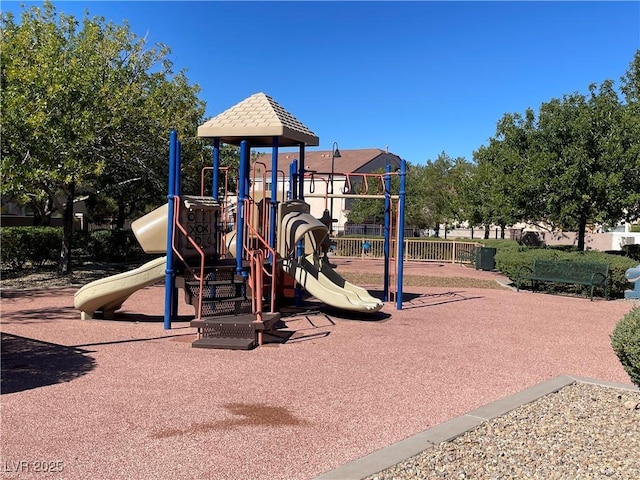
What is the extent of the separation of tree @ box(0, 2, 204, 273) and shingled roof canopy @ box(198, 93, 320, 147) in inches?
151

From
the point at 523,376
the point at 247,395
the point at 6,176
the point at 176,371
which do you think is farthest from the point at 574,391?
the point at 6,176

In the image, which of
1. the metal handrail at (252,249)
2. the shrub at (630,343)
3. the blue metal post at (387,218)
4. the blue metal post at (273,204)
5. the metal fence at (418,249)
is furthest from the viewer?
the metal fence at (418,249)

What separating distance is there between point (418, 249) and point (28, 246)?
17633 millimetres

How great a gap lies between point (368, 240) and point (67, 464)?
84.9ft

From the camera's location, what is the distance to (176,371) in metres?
6.52

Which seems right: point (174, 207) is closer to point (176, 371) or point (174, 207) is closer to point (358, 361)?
point (176, 371)

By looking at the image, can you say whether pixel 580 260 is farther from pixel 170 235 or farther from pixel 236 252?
pixel 170 235

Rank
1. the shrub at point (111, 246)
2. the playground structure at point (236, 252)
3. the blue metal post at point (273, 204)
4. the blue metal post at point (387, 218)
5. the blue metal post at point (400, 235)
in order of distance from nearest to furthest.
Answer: the playground structure at point (236, 252)
the blue metal post at point (273, 204)
the blue metal post at point (400, 235)
the blue metal post at point (387, 218)
the shrub at point (111, 246)

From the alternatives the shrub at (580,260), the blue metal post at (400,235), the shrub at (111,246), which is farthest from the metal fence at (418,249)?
the blue metal post at (400,235)

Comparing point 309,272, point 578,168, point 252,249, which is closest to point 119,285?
point 252,249

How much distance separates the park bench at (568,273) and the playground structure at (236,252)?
5.43 m

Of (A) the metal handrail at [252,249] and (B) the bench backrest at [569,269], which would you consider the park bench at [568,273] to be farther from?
(A) the metal handrail at [252,249]

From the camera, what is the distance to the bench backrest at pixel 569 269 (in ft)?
47.1

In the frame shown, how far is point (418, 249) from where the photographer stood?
28.7 meters
